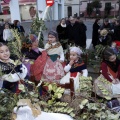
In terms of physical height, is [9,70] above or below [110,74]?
above

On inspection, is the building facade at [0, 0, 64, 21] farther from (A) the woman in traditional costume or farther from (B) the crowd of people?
(A) the woman in traditional costume

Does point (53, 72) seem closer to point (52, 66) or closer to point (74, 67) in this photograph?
point (52, 66)

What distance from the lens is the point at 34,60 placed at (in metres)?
2.90

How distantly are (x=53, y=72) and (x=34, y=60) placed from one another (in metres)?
0.38

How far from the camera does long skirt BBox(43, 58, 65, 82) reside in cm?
270

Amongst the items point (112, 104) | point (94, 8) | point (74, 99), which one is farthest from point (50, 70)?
point (94, 8)

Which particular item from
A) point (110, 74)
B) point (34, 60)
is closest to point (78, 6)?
point (34, 60)

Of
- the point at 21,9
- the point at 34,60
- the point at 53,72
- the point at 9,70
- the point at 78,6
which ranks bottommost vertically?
the point at 53,72

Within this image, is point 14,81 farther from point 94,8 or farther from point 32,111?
point 94,8

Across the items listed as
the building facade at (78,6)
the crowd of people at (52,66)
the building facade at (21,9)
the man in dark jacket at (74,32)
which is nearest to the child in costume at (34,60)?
the crowd of people at (52,66)

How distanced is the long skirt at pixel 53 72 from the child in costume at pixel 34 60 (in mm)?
62

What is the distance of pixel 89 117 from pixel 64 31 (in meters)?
5.15

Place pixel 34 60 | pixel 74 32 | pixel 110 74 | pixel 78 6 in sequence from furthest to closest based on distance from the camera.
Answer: pixel 78 6
pixel 74 32
pixel 34 60
pixel 110 74

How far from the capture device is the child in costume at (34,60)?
271 cm
